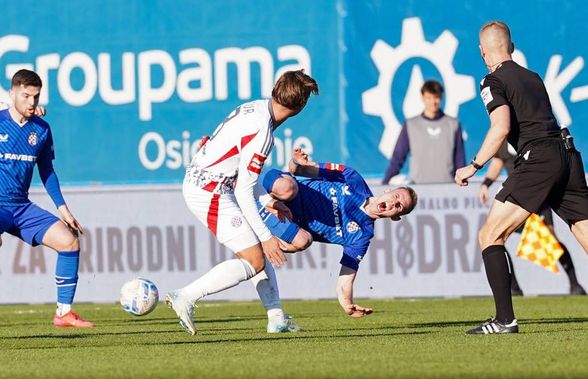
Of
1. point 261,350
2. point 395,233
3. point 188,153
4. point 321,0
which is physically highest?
point 321,0

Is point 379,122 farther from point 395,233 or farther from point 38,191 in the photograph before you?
point 38,191

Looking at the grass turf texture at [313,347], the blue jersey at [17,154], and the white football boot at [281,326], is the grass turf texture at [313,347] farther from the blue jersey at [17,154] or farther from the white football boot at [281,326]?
the blue jersey at [17,154]

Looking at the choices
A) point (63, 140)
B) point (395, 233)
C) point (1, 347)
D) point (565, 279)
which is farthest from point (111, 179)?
point (1, 347)

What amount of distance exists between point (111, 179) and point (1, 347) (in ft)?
29.5

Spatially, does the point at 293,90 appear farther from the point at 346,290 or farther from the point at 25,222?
the point at 25,222

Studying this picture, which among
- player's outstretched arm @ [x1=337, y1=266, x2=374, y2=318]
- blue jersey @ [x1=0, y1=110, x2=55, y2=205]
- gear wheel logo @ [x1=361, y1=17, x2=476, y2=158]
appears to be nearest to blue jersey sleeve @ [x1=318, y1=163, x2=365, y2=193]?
player's outstretched arm @ [x1=337, y1=266, x2=374, y2=318]

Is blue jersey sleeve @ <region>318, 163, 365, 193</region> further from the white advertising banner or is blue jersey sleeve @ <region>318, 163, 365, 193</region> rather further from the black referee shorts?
the white advertising banner

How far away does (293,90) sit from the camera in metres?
9.69

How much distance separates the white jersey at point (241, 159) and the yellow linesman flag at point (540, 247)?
602cm

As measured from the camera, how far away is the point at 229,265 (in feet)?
32.9

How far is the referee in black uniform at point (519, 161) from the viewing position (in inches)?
376

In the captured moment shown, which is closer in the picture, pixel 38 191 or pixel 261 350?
pixel 261 350

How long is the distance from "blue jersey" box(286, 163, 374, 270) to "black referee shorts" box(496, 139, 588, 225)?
62.2 inches

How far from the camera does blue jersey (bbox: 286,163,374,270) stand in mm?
10961
